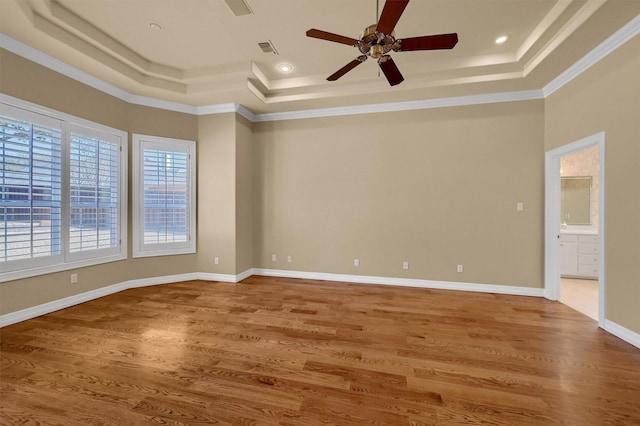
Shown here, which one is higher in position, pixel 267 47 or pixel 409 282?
pixel 267 47

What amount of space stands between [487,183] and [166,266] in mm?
5372

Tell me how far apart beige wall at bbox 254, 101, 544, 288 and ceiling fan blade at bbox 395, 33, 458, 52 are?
2258 millimetres

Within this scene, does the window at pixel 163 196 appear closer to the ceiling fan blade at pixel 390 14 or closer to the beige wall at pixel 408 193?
the beige wall at pixel 408 193

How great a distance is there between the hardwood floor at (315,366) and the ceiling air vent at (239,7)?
324 cm

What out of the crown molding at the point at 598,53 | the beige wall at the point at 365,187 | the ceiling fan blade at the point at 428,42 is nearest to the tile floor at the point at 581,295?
the beige wall at the point at 365,187

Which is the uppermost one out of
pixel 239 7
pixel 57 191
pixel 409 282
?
pixel 239 7

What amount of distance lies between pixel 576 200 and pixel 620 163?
3256 millimetres

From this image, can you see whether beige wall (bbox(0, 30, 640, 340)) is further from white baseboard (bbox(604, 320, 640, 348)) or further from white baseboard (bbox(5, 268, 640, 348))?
white baseboard (bbox(604, 320, 640, 348))

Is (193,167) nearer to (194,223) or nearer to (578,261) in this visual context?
(194,223)

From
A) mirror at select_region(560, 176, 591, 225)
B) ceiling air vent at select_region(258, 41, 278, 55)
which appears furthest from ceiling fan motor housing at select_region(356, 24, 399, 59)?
mirror at select_region(560, 176, 591, 225)

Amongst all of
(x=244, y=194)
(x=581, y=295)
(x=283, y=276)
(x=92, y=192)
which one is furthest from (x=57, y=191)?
(x=581, y=295)

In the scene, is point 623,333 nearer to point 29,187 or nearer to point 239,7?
point 239,7

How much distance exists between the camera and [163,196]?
4.20 meters

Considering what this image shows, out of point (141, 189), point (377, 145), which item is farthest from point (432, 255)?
point (141, 189)
